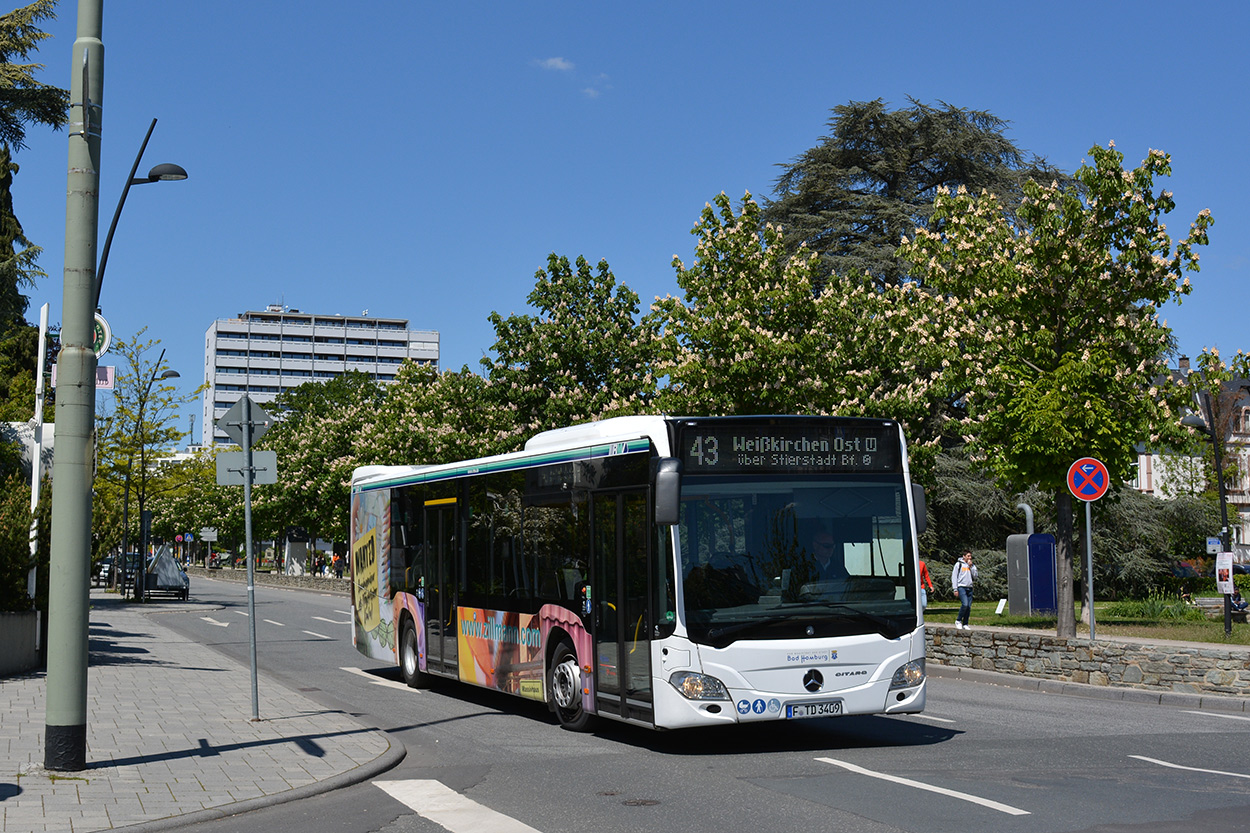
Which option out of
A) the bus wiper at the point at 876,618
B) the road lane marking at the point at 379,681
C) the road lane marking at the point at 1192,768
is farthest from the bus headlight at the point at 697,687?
the road lane marking at the point at 379,681

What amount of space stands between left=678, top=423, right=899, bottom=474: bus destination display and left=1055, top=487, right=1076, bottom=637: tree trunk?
34.7 feet

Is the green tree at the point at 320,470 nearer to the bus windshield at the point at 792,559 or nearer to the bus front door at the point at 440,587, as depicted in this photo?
the bus front door at the point at 440,587

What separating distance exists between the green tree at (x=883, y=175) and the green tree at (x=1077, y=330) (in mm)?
14520

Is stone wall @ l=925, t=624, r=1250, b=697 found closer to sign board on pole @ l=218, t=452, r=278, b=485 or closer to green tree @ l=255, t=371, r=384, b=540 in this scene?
sign board on pole @ l=218, t=452, r=278, b=485

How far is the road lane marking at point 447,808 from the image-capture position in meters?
7.65

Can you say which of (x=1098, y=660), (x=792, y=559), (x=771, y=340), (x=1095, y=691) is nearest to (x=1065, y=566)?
(x=1098, y=660)

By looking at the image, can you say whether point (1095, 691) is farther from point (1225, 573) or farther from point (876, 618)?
point (1225, 573)

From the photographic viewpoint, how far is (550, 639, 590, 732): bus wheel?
11.8 metres

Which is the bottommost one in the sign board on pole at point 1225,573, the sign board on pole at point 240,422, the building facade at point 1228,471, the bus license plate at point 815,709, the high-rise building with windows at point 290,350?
the bus license plate at point 815,709

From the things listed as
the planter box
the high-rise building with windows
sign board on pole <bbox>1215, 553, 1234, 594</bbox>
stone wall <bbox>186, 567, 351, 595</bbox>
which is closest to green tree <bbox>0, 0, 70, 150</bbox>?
the planter box

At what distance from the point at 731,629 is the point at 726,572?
0.46 metres

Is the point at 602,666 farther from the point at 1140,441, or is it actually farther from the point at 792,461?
the point at 1140,441

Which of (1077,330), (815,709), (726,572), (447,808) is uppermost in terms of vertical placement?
(1077,330)

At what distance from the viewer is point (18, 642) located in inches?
688
